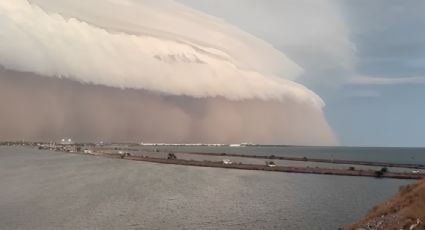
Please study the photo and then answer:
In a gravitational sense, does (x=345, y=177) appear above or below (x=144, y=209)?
above

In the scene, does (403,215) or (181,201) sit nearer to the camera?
(403,215)

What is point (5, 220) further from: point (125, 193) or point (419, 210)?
point (419, 210)

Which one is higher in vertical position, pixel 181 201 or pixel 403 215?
pixel 403 215

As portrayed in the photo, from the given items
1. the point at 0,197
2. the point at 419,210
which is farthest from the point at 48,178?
the point at 419,210

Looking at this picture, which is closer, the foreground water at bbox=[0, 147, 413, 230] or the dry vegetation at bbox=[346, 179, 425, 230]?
the dry vegetation at bbox=[346, 179, 425, 230]
